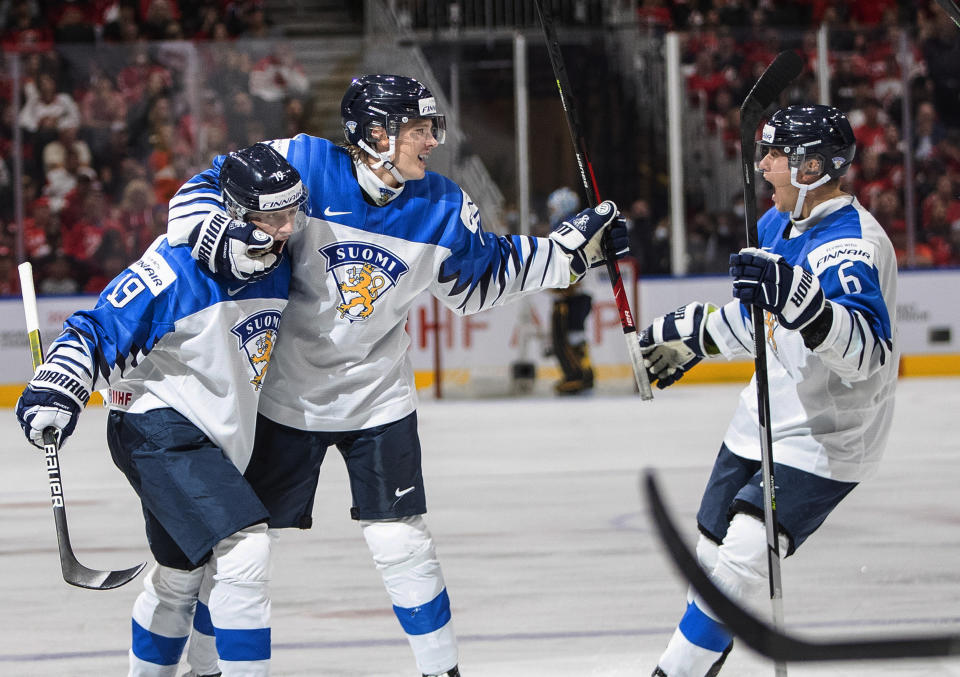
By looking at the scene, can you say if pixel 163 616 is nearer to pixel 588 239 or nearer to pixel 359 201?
pixel 359 201

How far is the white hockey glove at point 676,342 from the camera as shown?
2867 mm

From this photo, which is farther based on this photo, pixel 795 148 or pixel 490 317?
pixel 490 317

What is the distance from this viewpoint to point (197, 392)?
2.46m

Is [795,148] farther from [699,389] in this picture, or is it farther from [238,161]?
[699,389]

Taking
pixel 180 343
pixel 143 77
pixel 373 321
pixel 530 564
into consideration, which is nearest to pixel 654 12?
pixel 143 77

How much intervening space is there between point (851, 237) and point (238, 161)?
1191 millimetres

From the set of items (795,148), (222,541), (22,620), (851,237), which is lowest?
(22,620)

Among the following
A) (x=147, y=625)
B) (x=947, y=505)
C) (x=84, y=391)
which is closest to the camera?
(x=84, y=391)

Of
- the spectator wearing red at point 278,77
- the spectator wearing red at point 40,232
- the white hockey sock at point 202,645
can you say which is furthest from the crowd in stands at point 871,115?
the white hockey sock at point 202,645

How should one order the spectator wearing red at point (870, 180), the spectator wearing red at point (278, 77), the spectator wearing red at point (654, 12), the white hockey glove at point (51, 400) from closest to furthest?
the white hockey glove at point (51, 400) → the spectator wearing red at point (278, 77) → the spectator wearing red at point (870, 180) → the spectator wearing red at point (654, 12)

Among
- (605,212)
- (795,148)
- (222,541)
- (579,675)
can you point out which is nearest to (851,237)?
(795,148)

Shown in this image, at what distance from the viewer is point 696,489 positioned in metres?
5.14

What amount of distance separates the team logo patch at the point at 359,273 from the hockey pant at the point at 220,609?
49cm

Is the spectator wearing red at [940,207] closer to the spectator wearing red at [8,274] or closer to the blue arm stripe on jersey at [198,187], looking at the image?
the spectator wearing red at [8,274]
